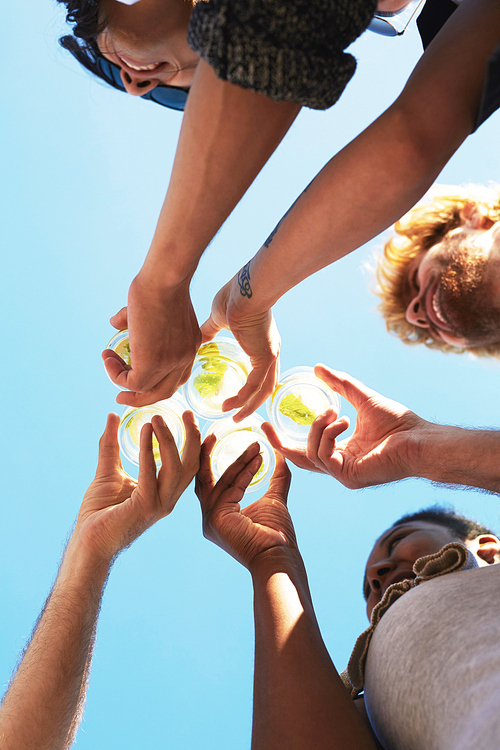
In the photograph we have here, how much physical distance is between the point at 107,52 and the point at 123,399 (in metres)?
0.94

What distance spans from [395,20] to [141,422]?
1.58m

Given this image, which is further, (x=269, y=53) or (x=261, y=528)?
(x=261, y=528)

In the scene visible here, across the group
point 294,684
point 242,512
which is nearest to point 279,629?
point 294,684

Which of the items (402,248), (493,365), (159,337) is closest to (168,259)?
(159,337)

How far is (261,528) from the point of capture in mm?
1487

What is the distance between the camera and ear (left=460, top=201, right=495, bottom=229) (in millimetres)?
1826

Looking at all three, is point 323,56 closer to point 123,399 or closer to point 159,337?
point 159,337

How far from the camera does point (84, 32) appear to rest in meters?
1.10

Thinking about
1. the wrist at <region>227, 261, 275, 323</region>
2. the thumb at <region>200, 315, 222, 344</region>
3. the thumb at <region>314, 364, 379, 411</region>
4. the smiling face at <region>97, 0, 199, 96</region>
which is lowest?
the thumb at <region>314, 364, 379, 411</region>

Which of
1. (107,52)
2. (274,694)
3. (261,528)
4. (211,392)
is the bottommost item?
(274,694)

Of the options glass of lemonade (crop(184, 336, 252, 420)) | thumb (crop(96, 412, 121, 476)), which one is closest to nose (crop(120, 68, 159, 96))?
glass of lemonade (crop(184, 336, 252, 420))

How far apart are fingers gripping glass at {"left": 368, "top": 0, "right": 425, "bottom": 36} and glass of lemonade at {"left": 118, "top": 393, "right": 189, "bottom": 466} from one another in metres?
1.42

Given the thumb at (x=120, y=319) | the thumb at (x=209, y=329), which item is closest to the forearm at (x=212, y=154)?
the thumb at (x=120, y=319)

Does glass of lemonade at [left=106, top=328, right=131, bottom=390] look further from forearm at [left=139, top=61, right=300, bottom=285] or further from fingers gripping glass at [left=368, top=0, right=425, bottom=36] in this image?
fingers gripping glass at [left=368, top=0, right=425, bottom=36]
